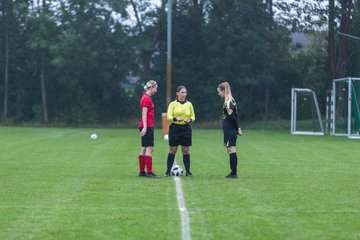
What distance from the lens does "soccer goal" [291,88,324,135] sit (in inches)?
1578

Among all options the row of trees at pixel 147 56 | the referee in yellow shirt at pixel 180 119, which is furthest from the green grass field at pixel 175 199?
the row of trees at pixel 147 56

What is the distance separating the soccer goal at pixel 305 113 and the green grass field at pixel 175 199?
1927 cm

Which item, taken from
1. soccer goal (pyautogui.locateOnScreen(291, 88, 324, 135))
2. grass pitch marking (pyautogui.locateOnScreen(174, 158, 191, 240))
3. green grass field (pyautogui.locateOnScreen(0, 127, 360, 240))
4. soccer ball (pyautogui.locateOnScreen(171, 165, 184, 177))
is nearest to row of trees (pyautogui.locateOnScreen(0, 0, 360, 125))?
soccer goal (pyautogui.locateOnScreen(291, 88, 324, 135))

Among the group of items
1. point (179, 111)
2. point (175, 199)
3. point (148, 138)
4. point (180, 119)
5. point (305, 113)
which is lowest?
point (175, 199)

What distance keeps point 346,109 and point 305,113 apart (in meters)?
10.2

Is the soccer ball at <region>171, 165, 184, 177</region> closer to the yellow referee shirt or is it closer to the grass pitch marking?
the yellow referee shirt

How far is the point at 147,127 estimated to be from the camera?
50.1ft

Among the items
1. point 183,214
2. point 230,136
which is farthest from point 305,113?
point 183,214

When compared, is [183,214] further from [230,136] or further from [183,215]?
[230,136]

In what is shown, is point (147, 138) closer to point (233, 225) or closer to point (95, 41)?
point (233, 225)

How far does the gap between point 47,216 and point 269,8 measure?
141ft

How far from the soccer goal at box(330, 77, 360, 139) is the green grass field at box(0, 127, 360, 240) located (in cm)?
1403

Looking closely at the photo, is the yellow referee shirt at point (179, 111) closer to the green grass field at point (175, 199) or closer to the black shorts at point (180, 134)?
the black shorts at point (180, 134)

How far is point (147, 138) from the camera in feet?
50.4
